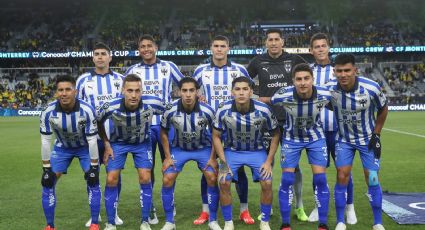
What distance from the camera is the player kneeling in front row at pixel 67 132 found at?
545 centimetres

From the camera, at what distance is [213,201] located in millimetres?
5699

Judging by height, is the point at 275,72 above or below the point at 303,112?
above

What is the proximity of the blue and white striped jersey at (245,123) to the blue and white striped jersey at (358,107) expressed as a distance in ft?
2.57

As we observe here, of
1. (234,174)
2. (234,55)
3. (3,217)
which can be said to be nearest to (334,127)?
(234,174)

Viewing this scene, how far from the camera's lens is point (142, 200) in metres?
5.69

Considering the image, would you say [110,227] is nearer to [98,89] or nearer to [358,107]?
[98,89]

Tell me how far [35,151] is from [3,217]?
7974 millimetres

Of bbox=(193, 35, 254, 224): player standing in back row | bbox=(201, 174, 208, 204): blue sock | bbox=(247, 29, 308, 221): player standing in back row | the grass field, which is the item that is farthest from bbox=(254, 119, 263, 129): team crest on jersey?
the grass field

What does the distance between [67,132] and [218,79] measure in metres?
2.11

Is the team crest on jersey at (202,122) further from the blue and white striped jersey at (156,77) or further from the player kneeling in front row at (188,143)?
the blue and white striped jersey at (156,77)

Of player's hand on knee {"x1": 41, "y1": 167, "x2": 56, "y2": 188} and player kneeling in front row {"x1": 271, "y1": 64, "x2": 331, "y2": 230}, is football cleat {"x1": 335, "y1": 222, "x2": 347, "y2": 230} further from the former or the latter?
player's hand on knee {"x1": 41, "y1": 167, "x2": 56, "y2": 188}

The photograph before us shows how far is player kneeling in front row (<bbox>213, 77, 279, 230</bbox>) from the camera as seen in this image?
5.53 meters

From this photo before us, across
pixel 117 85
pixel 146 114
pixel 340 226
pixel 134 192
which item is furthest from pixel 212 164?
pixel 134 192

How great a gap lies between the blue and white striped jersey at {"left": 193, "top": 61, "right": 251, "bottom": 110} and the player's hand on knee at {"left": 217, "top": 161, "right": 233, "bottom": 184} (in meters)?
1.06
